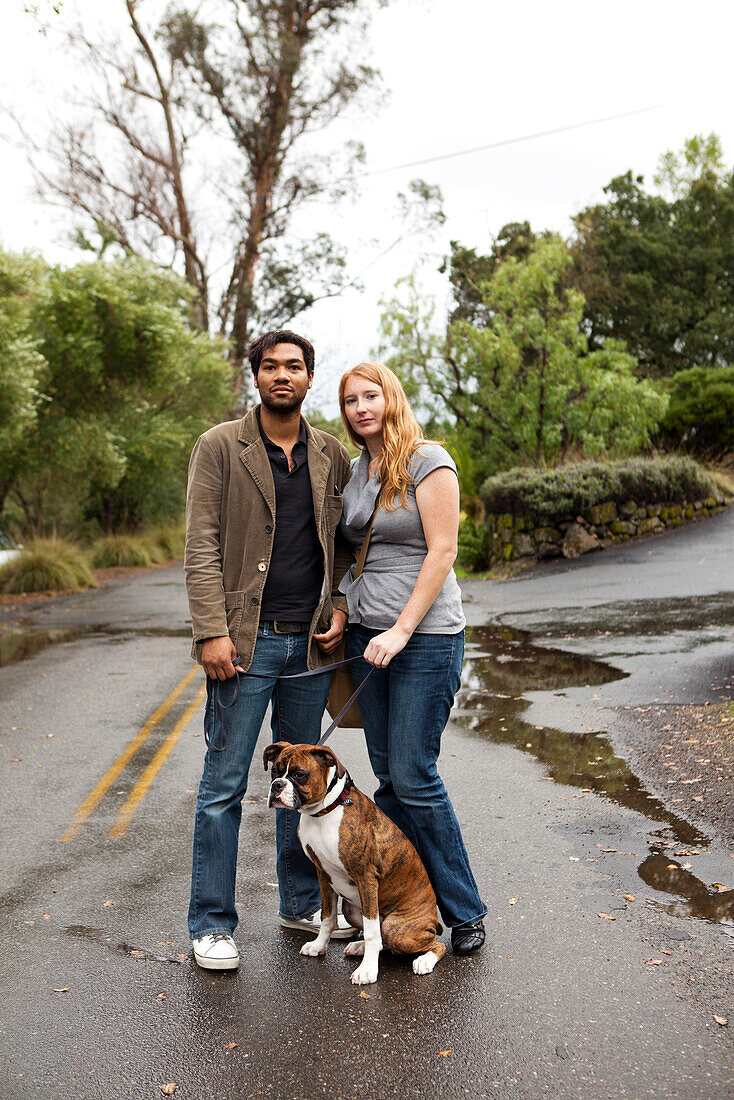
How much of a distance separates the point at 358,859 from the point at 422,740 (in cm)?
51

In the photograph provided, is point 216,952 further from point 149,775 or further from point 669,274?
point 669,274

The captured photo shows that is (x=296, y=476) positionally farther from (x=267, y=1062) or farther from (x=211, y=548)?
(x=267, y=1062)

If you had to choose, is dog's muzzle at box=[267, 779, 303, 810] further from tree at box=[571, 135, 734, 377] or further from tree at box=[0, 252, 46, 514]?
tree at box=[571, 135, 734, 377]

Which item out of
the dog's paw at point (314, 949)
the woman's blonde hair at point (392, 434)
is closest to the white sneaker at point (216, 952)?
the dog's paw at point (314, 949)

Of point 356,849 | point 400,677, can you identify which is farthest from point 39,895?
point 400,677

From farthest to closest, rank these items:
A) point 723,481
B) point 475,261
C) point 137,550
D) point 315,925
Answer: point 475,261 → point 137,550 → point 723,481 → point 315,925

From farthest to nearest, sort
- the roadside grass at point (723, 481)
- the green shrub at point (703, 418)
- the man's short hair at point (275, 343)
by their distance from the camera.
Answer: the green shrub at point (703, 418) → the roadside grass at point (723, 481) → the man's short hair at point (275, 343)

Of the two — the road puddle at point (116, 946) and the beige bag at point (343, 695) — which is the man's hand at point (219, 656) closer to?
the beige bag at point (343, 695)

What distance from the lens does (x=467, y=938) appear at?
392cm

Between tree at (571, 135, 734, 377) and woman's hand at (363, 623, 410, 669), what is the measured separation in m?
44.2

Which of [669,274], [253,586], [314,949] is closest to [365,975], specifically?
[314,949]

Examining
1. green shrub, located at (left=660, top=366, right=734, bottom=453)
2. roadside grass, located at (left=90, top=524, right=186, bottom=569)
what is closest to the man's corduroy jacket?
roadside grass, located at (left=90, top=524, right=186, bottom=569)

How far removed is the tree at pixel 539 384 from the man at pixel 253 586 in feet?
57.7

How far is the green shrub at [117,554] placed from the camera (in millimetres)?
27297
